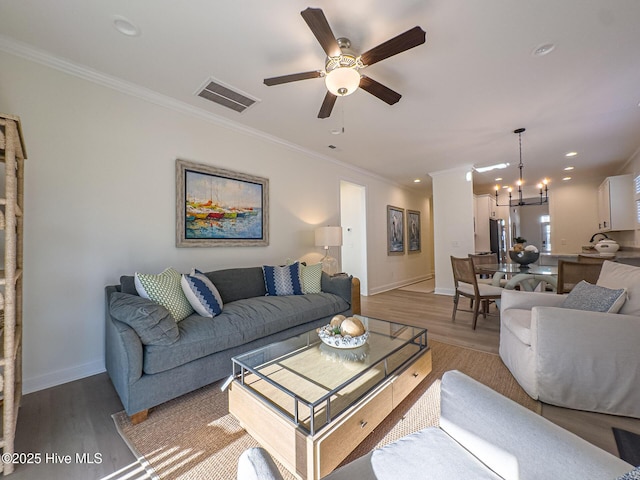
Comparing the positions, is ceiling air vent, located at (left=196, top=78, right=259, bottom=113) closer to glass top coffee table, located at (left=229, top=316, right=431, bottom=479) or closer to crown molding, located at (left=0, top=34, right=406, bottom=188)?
crown molding, located at (left=0, top=34, right=406, bottom=188)

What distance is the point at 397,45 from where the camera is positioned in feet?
5.47

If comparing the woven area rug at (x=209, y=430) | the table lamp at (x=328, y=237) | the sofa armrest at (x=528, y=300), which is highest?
the table lamp at (x=328, y=237)

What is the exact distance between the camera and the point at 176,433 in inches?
61.8

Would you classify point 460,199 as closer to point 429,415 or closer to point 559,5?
point 559,5

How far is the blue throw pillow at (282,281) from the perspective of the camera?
313cm

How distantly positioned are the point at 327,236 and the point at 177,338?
8.52ft

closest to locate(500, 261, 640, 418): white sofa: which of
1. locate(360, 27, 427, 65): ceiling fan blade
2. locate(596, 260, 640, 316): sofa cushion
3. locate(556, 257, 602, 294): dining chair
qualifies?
locate(596, 260, 640, 316): sofa cushion

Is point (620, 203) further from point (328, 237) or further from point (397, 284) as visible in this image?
point (328, 237)

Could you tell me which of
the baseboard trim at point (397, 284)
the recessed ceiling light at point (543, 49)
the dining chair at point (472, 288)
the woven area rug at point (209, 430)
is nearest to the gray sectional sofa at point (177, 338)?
the woven area rug at point (209, 430)

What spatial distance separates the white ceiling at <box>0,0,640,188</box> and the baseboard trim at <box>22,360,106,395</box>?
2549 mm

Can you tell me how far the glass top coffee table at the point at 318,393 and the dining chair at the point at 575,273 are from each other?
183 centimetres

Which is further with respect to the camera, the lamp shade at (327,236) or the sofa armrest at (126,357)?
the lamp shade at (327,236)

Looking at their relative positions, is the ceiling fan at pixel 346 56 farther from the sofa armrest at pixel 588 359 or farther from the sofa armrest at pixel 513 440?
the sofa armrest at pixel 588 359

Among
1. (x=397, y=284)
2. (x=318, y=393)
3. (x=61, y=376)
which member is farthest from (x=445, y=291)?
(x=61, y=376)
